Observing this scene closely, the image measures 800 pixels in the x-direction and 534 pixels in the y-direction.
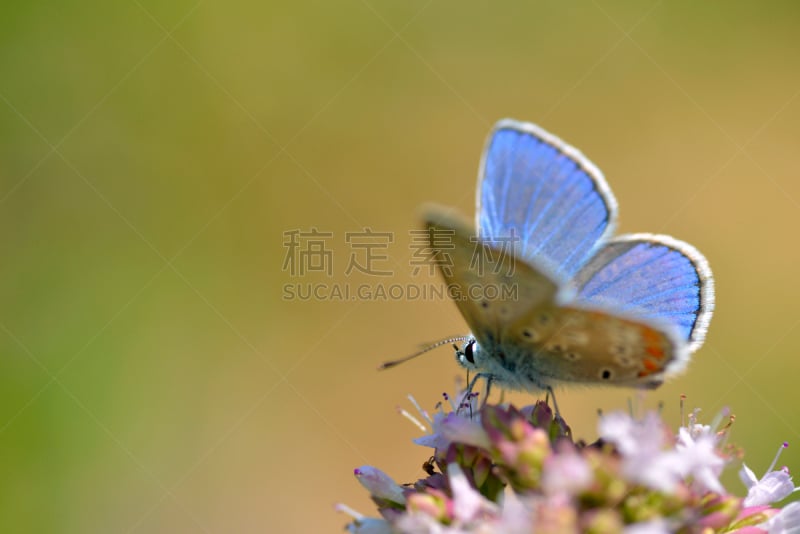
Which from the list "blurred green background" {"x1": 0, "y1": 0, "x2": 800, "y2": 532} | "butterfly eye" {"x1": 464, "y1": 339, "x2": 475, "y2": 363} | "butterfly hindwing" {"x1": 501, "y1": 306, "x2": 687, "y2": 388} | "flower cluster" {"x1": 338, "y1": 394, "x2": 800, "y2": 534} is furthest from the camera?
"blurred green background" {"x1": 0, "y1": 0, "x2": 800, "y2": 532}

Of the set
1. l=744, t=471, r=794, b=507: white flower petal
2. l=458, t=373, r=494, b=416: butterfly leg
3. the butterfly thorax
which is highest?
l=744, t=471, r=794, b=507: white flower petal

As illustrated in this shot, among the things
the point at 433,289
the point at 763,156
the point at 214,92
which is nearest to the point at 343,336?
the point at 433,289

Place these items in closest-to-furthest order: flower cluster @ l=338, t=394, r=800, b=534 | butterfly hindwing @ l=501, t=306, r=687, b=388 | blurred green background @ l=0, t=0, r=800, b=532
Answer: flower cluster @ l=338, t=394, r=800, b=534, butterfly hindwing @ l=501, t=306, r=687, b=388, blurred green background @ l=0, t=0, r=800, b=532

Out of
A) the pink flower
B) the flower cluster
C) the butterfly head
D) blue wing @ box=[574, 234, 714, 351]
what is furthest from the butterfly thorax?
the pink flower

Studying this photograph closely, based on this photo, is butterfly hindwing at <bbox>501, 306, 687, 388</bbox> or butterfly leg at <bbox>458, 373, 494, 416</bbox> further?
butterfly leg at <bbox>458, 373, 494, 416</bbox>

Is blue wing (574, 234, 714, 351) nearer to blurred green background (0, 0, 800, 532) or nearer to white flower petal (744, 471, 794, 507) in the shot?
white flower petal (744, 471, 794, 507)

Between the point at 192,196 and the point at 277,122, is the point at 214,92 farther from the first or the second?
the point at 192,196

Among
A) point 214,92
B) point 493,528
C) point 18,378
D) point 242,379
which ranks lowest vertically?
point 18,378

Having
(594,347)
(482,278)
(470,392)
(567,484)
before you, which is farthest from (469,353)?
(567,484)
